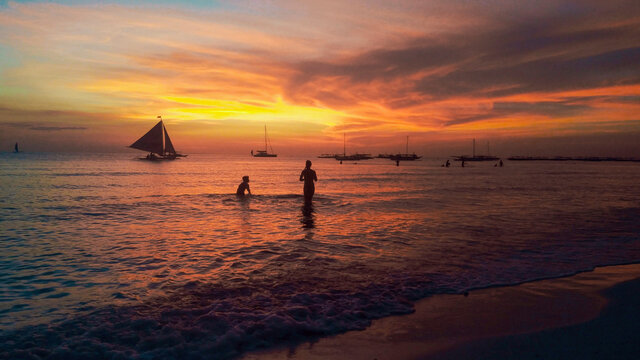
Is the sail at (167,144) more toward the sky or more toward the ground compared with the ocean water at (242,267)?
more toward the sky

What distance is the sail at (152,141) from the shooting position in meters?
91.8

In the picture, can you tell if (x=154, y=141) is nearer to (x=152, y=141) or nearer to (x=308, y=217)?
(x=152, y=141)

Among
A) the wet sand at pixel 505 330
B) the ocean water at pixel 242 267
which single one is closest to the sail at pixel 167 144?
the ocean water at pixel 242 267

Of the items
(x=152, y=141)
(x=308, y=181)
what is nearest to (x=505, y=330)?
(x=308, y=181)

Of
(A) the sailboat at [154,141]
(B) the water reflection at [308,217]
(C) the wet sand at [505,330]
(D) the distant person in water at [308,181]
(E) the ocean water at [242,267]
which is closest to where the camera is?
(C) the wet sand at [505,330]

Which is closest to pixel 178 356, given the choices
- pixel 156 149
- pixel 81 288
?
pixel 81 288

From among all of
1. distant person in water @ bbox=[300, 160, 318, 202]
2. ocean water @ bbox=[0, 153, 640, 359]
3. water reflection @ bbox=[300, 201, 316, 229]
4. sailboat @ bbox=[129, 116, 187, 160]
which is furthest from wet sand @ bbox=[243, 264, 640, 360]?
sailboat @ bbox=[129, 116, 187, 160]

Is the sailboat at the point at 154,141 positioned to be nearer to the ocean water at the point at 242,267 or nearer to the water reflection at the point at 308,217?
the ocean water at the point at 242,267

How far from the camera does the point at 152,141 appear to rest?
305 ft

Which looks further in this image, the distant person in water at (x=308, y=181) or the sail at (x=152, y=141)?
the sail at (x=152, y=141)

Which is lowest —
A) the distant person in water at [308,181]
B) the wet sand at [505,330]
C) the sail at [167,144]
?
the wet sand at [505,330]

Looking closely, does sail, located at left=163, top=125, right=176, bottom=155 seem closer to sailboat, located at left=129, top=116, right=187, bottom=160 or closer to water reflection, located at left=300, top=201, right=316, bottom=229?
sailboat, located at left=129, top=116, right=187, bottom=160

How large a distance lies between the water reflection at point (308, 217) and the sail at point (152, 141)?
85404mm

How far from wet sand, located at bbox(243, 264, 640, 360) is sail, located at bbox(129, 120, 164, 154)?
9772cm
